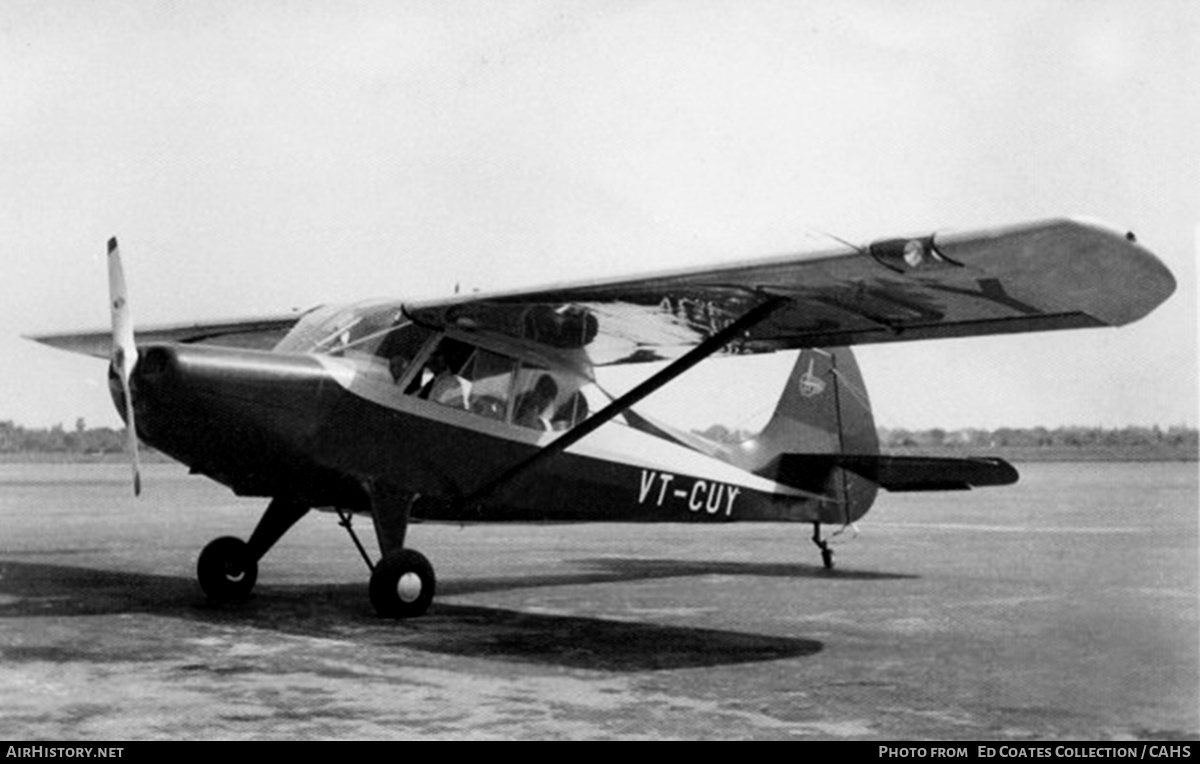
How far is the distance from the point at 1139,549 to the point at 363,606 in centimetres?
992

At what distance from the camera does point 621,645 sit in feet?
25.2

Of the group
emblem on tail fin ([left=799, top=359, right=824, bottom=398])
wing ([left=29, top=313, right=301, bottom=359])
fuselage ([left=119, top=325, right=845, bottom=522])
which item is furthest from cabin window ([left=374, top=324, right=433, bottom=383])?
emblem on tail fin ([left=799, top=359, right=824, bottom=398])

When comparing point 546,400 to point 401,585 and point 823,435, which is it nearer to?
point 401,585

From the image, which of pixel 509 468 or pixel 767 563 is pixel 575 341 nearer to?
pixel 509 468

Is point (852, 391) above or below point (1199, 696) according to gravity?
above

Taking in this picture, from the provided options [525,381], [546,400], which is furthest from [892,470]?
[525,381]

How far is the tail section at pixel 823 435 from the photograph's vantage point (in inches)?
470

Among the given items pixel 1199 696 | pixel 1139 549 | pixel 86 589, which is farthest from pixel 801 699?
pixel 1139 549

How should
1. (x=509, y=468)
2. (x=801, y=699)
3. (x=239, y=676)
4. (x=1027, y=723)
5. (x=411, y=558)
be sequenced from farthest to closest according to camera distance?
1. (x=509, y=468)
2. (x=411, y=558)
3. (x=239, y=676)
4. (x=801, y=699)
5. (x=1027, y=723)

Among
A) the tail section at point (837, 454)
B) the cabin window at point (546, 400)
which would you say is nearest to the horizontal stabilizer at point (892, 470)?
the tail section at point (837, 454)

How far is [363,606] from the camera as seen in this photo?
959cm

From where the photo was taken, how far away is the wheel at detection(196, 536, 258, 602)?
974cm

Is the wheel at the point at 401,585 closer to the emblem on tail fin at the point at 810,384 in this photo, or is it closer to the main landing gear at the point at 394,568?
the main landing gear at the point at 394,568

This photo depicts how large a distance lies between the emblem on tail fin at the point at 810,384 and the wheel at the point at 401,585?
5.63 meters
